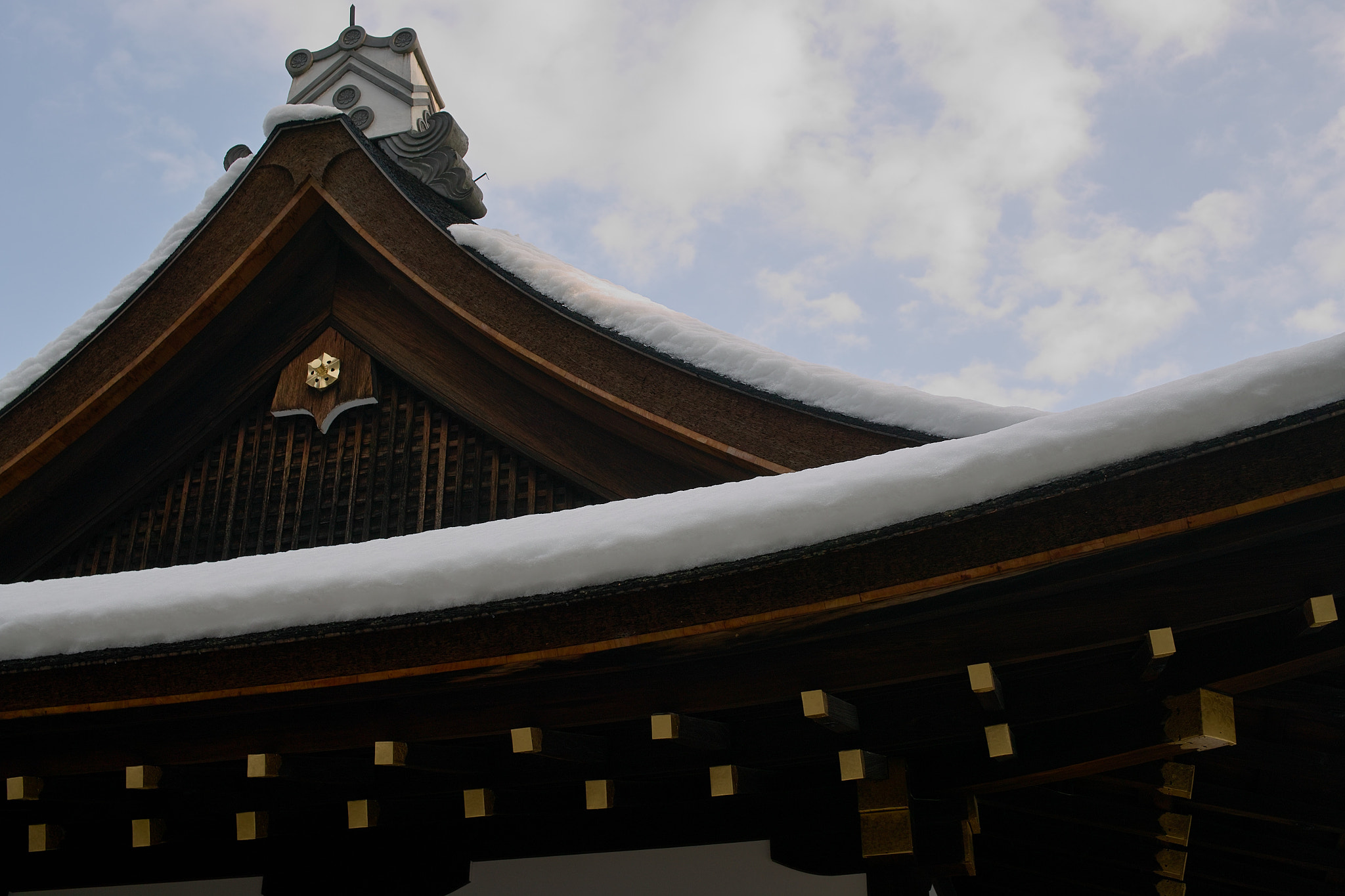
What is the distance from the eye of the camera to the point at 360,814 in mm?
2881

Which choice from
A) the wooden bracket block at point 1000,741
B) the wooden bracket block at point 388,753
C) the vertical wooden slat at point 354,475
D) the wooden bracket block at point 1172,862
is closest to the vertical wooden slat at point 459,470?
the vertical wooden slat at point 354,475

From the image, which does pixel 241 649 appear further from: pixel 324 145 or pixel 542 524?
pixel 324 145

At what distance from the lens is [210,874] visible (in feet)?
10.7

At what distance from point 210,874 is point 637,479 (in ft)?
6.94

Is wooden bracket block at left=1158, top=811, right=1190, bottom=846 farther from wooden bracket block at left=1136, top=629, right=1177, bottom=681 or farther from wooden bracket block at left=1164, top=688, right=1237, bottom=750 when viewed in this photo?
wooden bracket block at left=1136, top=629, right=1177, bottom=681

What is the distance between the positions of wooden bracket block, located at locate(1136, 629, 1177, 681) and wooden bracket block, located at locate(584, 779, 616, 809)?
1427 millimetres

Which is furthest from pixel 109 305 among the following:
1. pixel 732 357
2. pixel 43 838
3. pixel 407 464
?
pixel 732 357

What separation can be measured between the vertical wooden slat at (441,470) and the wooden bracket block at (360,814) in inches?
51.4

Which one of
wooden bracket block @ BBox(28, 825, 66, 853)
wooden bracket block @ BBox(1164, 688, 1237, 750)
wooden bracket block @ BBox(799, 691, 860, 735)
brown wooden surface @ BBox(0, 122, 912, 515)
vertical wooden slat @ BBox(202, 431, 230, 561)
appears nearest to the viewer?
wooden bracket block @ BBox(1164, 688, 1237, 750)

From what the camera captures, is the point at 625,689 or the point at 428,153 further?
the point at 428,153

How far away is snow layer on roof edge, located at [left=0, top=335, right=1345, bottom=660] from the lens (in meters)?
1.67

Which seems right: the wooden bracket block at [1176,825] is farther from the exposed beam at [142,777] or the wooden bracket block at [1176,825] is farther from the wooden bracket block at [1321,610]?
the exposed beam at [142,777]

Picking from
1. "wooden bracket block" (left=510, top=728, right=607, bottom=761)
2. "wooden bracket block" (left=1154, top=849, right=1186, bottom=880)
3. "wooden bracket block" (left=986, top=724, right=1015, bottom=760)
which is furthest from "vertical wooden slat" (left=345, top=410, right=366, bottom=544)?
"wooden bracket block" (left=1154, top=849, right=1186, bottom=880)

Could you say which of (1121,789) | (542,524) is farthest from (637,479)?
(1121,789)
